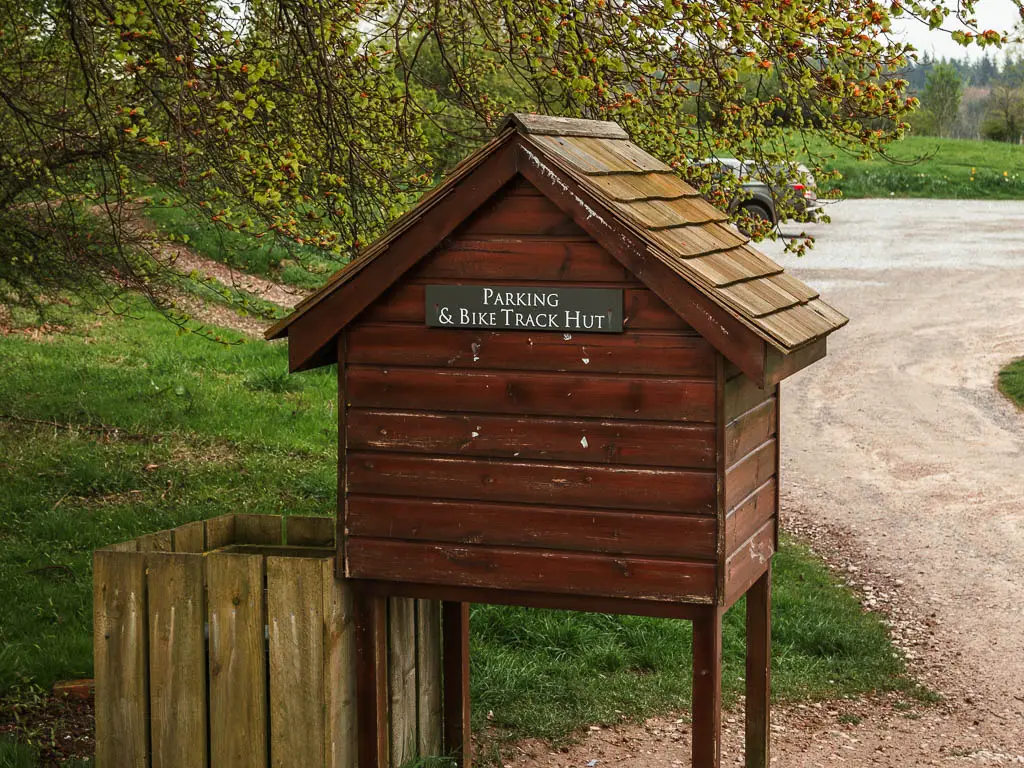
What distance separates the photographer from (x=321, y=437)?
11.1 metres

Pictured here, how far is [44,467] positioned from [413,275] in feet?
20.7

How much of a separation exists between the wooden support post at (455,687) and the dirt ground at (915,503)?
32 cm

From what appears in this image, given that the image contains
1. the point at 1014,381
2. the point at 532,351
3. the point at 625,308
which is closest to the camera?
the point at 625,308

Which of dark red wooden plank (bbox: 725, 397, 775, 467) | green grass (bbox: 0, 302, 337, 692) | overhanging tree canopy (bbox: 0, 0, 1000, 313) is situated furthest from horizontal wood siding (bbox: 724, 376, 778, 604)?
green grass (bbox: 0, 302, 337, 692)

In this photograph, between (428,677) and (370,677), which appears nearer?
(370,677)

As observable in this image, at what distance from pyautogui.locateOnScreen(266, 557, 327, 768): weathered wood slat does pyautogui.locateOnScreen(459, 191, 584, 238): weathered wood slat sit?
127 cm

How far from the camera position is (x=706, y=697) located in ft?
13.7

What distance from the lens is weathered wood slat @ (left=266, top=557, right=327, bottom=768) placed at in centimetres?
438

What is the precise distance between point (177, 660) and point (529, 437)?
1.49m

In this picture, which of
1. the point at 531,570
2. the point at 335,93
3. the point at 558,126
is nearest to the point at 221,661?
the point at 531,570

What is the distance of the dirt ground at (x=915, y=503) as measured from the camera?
19.7 ft

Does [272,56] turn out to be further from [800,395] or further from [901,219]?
[901,219]

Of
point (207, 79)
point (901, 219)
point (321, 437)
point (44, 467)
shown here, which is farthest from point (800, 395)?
point (901, 219)

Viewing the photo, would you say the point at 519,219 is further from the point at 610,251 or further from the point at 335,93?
the point at 335,93
